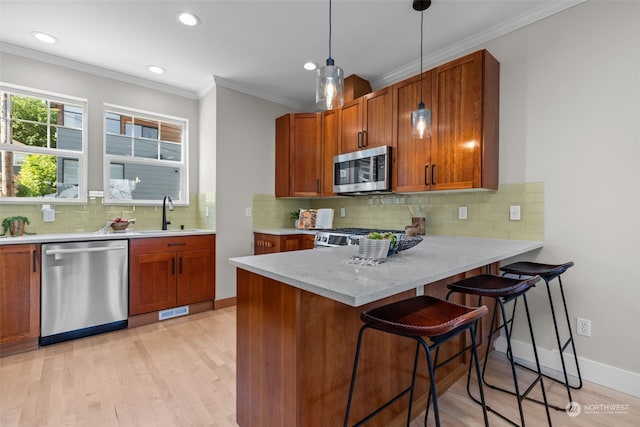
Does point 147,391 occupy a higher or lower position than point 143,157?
lower

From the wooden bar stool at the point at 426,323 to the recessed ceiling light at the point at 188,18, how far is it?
2.56 metres

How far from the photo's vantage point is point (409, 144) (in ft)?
8.96

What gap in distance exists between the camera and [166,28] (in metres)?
2.50

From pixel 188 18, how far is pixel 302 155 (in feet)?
5.90

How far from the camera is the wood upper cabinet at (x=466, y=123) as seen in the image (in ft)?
7.44

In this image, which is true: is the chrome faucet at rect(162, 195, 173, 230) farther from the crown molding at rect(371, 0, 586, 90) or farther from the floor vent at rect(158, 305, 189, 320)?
the crown molding at rect(371, 0, 586, 90)

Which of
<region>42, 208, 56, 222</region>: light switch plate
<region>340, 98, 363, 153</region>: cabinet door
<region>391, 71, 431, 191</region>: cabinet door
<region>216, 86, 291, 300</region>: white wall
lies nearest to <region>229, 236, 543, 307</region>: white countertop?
<region>391, 71, 431, 191</region>: cabinet door

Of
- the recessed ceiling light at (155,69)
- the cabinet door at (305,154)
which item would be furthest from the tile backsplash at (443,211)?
the recessed ceiling light at (155,69)

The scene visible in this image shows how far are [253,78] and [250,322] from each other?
9.65 feet

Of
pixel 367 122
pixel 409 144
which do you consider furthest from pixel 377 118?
pixel 409 144

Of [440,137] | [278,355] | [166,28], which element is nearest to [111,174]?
[166,28]

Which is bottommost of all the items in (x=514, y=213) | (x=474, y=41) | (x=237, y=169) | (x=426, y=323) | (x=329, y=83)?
(x=426, y=323)

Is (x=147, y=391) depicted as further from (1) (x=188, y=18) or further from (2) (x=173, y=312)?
(1) (x=188, y=18)

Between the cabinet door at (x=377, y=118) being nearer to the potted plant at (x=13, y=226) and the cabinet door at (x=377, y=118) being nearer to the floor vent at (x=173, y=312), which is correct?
the floor vent at (x=173, y=312)
